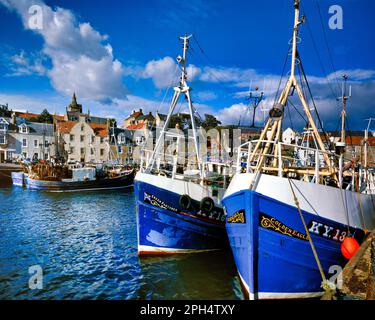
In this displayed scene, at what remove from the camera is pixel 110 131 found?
7119cm

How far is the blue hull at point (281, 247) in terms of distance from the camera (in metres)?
8.27

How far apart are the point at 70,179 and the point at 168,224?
34626mm

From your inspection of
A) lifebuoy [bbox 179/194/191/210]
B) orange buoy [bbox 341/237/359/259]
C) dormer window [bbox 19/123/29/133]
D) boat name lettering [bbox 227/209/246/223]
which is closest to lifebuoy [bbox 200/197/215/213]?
lifebuoy [bbox 179/194/191/210]

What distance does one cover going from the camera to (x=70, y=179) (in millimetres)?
43719

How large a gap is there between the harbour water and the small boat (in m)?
20.2

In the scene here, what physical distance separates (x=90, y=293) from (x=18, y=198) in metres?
27.5

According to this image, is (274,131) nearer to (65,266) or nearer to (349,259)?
(349,259)

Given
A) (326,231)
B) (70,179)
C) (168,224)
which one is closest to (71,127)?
(70,179)

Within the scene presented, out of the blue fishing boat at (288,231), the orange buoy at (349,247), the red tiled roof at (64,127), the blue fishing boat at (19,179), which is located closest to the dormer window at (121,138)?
→ the red tiled roof at (64,127)

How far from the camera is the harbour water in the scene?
33.3 feet

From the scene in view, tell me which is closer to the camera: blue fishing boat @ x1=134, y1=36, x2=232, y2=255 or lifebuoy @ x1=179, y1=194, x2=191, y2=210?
lifebuoy @ x1=179, y1=194, x2=191, y2=210

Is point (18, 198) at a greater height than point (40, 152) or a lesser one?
lesser

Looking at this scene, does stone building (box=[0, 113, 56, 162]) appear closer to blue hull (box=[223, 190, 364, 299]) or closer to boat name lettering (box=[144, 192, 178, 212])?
boat name lettering (box=[144, 192, 178, 212])
